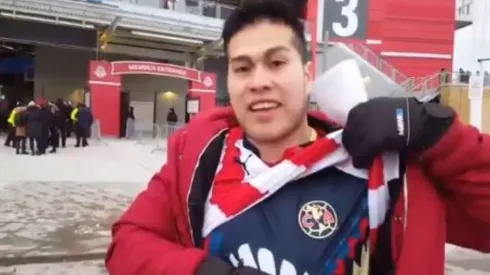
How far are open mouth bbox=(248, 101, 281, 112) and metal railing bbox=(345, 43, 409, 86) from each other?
87.4 ft

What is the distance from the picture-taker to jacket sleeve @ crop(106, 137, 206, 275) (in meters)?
1.42

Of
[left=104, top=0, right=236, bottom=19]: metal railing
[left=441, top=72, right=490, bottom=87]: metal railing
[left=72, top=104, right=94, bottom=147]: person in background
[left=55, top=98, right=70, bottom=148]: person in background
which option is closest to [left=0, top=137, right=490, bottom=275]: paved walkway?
[left=55, top=98, right=70, bottom=148]: person in background

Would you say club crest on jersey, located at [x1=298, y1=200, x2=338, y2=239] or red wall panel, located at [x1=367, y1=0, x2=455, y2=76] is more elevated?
→ red wall panel, located at [x1=367, y1=0, x2=455, y2=76]

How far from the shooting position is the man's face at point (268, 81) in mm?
1541

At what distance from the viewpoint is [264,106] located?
155 cm

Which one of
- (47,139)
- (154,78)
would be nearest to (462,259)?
(47,139)

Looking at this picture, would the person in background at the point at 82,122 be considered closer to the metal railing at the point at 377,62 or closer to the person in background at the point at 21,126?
the person in background at the point at 21,126

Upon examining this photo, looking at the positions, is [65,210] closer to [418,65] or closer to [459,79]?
[459,79]

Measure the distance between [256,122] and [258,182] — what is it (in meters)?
0.18

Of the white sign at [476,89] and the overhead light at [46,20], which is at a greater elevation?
the overhead light at [46,20]

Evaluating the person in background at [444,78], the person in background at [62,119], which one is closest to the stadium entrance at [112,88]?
the person in background at [62,119]

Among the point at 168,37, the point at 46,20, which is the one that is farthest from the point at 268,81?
the point at 168,37

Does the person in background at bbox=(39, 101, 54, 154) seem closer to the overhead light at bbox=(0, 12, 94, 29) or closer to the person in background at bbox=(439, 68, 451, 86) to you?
the overhead light at bbox=(0, 12, 94, 29)

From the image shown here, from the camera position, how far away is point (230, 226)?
1497 millimetres
